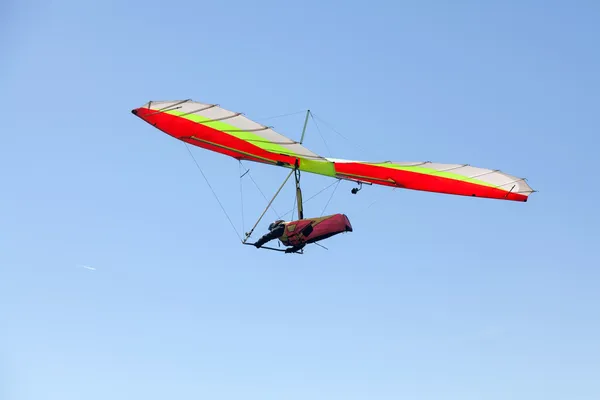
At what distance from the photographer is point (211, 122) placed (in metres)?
35.0

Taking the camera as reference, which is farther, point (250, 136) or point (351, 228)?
point (250, 136)

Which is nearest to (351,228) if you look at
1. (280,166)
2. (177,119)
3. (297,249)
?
(297,249)

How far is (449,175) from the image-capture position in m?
35.5

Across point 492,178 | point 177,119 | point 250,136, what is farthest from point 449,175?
point 177,119

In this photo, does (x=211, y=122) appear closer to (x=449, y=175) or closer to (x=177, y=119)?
(x=177, y=119)

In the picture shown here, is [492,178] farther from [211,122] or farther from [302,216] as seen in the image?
[211,122]

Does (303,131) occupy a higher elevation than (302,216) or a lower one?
higher

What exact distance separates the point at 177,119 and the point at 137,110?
1.35 metres

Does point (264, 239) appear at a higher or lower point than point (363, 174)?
lower

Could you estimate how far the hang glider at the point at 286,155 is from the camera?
34531 mm

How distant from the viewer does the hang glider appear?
34531 millimetres

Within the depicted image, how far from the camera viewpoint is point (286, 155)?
34500 mm

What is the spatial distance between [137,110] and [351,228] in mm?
8238

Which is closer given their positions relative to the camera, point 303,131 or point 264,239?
point 264,239
